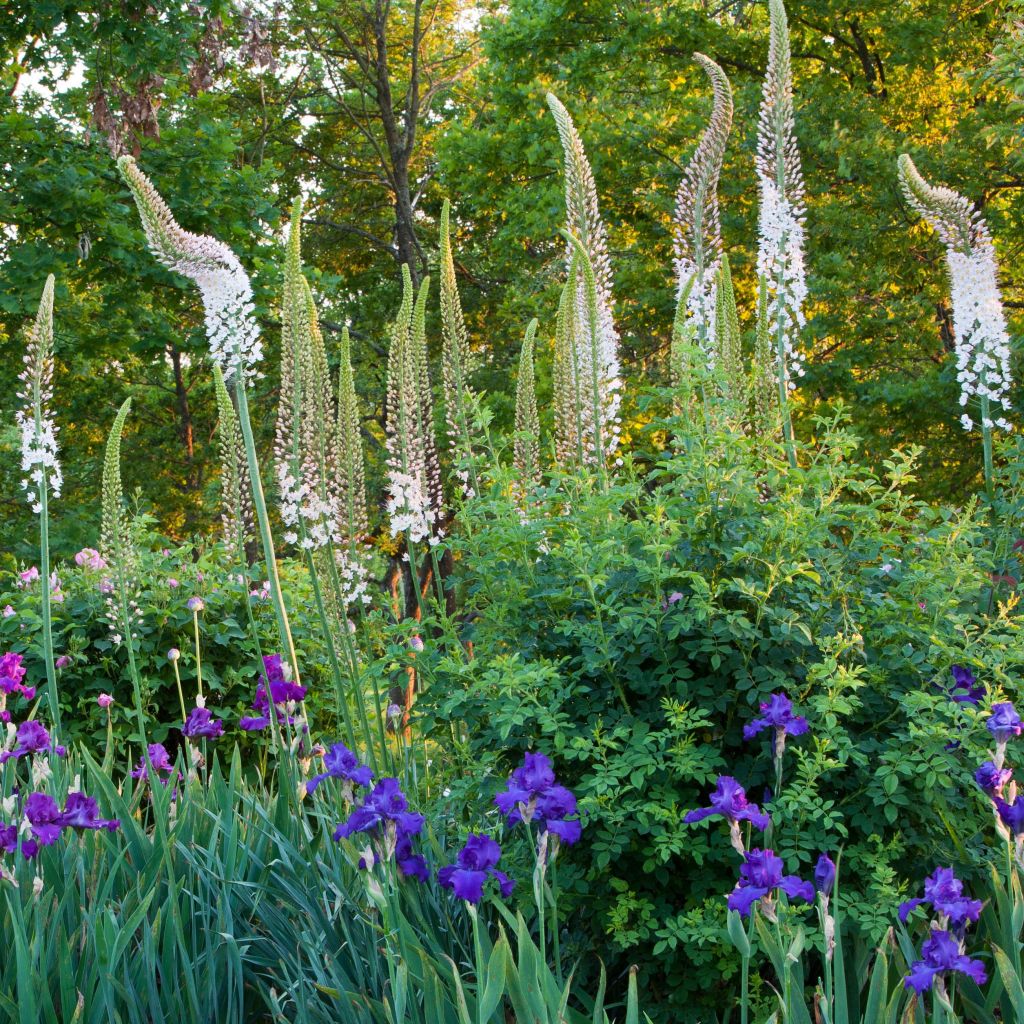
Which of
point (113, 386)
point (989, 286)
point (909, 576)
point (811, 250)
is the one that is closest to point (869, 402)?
point (811, 250)

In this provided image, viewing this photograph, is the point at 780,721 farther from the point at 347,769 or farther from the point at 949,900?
the point at 347,769

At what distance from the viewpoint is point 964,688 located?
2.91m

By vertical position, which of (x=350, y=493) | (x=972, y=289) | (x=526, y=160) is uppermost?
(x=526, y=160)

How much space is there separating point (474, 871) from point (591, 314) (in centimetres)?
218

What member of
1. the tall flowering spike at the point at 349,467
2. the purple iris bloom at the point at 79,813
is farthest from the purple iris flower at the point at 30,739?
the tall flowering spike at the point at 349,467

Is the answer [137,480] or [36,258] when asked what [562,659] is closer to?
[36,258]

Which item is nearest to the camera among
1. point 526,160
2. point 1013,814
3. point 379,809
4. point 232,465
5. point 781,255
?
point 1013,814

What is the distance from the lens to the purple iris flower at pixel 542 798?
2.35m

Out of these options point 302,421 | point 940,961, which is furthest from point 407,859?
point 302,421

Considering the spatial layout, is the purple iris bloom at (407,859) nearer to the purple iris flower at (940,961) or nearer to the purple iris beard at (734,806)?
the purple iris beard at (734,806)

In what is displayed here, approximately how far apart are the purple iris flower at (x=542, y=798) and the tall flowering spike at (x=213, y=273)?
1.90m

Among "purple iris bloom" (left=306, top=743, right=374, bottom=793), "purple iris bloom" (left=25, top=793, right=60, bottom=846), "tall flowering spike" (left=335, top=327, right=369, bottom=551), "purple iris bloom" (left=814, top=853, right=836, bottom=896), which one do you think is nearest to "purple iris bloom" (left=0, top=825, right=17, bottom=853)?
"purple iris bloom" (left=25, top=793, right=60, bottom=846)

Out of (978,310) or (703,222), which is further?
(978,310)

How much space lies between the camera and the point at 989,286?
198 inches
